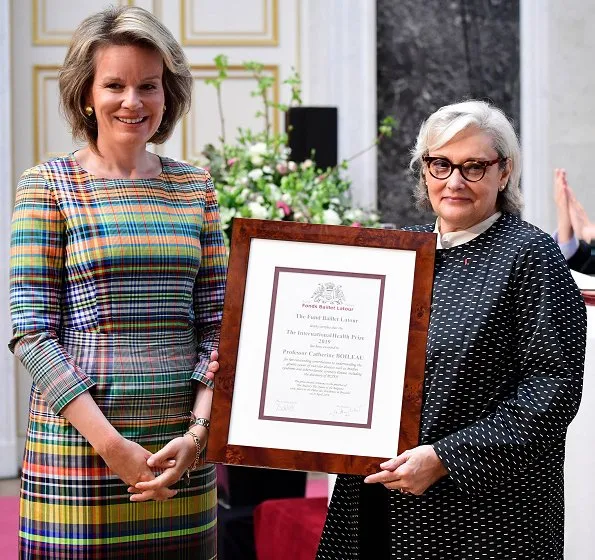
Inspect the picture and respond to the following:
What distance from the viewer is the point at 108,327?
75.1 inches

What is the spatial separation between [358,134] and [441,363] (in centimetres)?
402

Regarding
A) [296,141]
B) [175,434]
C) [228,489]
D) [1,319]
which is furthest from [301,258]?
[1,319]

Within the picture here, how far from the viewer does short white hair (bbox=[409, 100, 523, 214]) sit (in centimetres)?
188

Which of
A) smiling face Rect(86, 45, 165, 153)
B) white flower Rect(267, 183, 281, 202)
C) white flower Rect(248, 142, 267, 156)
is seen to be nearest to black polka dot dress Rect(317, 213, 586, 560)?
smiling face Rect(86, 45, 165, 153)

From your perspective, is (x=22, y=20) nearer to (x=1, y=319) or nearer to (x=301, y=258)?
(x=1, y=319)

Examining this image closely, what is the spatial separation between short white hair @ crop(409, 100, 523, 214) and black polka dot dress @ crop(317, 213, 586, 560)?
0.28ft

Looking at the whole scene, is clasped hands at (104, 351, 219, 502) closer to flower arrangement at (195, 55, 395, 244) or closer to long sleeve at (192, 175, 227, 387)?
long sleeve at (192, 175, 227, 387)

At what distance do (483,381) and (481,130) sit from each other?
46cm

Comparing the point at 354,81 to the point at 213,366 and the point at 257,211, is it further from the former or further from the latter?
the point at 213,366

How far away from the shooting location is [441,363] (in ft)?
6.05

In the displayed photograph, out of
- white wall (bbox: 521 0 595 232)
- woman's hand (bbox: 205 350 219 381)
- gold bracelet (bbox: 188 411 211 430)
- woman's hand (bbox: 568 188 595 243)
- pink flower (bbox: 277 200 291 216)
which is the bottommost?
gold bracelet (bbox: 188 411 211 430)

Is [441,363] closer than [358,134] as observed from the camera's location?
Yes

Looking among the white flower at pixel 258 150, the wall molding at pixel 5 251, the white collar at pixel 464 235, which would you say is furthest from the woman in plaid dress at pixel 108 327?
the wall molding at pixel 5 251

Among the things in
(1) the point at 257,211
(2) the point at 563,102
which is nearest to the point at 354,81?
(2) the point at 563,102
